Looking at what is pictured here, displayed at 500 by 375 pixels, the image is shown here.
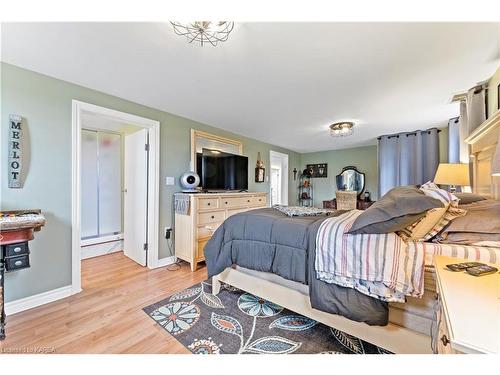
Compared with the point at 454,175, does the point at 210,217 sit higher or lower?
lower

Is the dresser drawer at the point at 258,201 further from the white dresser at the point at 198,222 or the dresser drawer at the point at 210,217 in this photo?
the dresser drawer at the point at 210,217

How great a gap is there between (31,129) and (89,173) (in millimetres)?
1716

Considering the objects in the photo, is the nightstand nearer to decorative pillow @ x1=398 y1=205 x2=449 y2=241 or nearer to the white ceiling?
decorative pillow @ x1=398 y1=205 x2=449 y2=241

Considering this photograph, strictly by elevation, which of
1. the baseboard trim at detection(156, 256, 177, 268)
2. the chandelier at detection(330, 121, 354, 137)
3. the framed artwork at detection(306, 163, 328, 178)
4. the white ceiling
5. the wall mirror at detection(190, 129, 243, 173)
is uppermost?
the white ceiling

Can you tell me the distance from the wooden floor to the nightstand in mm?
1435

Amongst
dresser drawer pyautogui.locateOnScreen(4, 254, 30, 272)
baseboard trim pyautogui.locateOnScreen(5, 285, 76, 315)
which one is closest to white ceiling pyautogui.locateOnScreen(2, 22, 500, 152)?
dresser drawer pyautogui.locateOnScreen(4, 254, 30, 272)

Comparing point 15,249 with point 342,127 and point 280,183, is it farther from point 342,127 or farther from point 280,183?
point 280,183

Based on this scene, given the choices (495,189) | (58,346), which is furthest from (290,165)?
(58,346)

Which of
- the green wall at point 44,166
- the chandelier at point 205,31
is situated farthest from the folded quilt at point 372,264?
the green wall at point 44,166

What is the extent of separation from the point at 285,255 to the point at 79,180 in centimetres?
217

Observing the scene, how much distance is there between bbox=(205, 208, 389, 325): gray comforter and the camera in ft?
4.05

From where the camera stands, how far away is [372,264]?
3.88ft

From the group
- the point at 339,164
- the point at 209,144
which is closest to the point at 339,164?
the point at 339,164

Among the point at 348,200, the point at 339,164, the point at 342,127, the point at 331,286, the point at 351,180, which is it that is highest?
the point at 342,127
